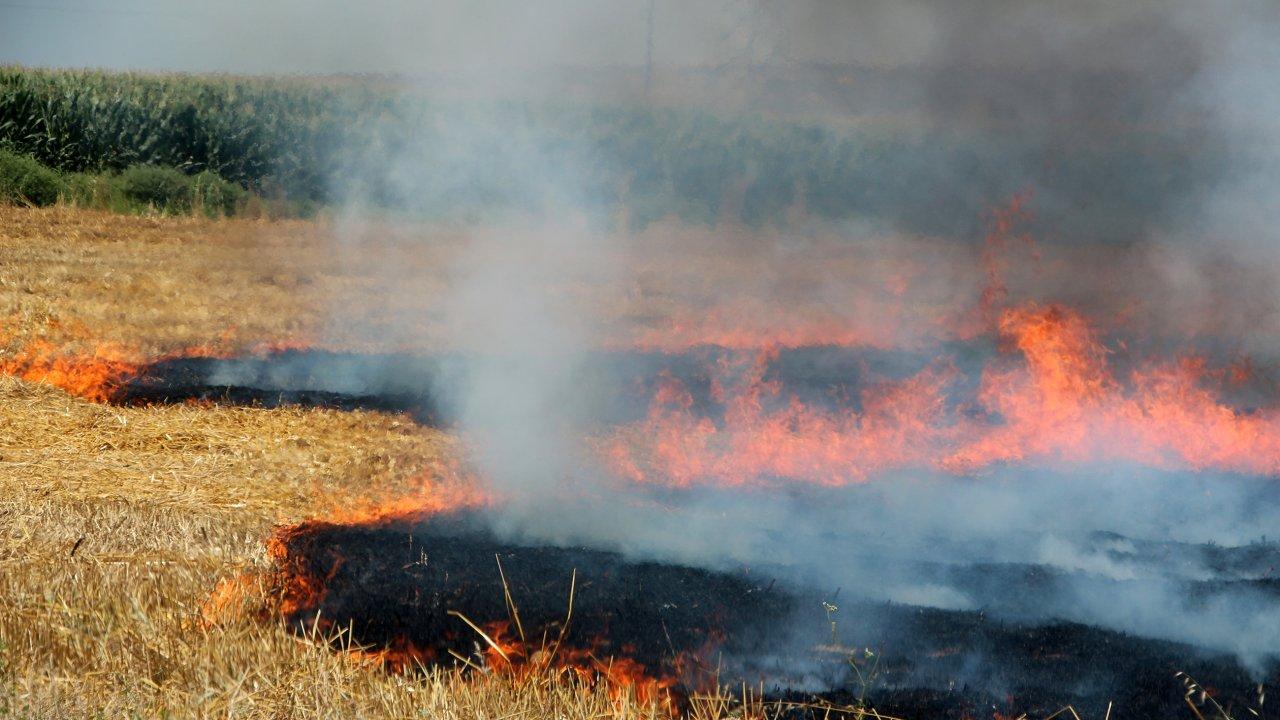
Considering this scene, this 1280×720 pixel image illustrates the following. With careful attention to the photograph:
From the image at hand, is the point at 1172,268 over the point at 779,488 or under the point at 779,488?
over

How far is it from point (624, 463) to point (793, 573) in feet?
6.77

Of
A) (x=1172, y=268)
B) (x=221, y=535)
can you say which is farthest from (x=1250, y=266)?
(x=221, y=535)

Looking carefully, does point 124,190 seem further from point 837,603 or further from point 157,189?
point 837,603

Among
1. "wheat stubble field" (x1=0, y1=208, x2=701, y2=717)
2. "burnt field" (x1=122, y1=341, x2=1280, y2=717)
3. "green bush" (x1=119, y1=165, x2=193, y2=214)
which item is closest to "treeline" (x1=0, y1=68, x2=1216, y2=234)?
"green bush" (x1=119, y1=165, x2=193, y2=214)

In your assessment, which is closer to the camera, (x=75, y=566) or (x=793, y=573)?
(x=75, y=566)

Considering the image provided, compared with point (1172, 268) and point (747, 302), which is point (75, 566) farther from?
point (1172, 268)

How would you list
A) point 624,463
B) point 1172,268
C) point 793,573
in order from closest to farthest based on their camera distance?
point 793,573
point 624,463
point 1172,268

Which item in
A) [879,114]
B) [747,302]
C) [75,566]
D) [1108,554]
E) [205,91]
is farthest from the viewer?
[205,91]

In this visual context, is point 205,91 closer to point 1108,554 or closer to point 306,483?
point 306,483

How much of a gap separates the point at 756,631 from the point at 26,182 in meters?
17.4

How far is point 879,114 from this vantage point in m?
17.0

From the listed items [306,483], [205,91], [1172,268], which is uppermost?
[205,91]

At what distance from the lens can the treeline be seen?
16.4 metres

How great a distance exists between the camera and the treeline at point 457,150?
1642cm
